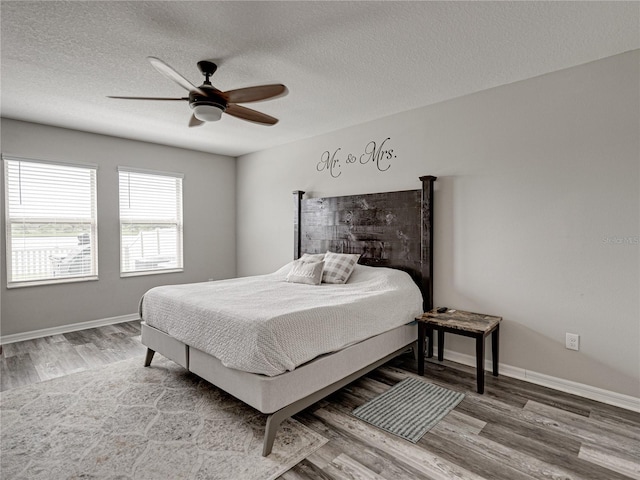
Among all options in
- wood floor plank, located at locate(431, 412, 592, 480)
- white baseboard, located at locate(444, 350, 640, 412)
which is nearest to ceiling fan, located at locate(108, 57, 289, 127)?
wood floor plank, located at locate(431, 412, 592, 480)

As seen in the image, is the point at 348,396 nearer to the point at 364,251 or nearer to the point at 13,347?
the point at 364,251

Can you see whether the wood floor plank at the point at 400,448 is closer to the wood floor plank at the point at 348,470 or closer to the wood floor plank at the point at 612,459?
the wood floor plank at the point at 348,470

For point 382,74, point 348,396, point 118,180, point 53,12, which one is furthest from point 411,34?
point 118,180

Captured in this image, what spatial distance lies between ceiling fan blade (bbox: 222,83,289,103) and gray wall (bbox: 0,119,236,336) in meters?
3.00

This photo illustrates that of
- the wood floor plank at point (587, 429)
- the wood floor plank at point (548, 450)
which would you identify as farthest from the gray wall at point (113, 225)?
the wood floor plank at point (587, 429)

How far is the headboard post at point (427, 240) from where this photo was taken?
11.2 feet

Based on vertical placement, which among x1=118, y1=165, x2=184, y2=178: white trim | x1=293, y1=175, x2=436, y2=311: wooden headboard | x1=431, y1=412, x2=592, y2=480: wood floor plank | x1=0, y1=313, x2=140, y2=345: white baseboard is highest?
x1=118, y1=165, x2=184, y2=178: white trim

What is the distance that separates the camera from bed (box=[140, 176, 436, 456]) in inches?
81.0

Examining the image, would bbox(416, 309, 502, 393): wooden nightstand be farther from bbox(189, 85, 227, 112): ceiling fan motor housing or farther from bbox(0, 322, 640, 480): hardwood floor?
bbox(189, 85, 227, 112): ceiling fan motor housing

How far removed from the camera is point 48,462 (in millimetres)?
1882

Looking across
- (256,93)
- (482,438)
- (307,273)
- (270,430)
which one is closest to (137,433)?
(270,430)

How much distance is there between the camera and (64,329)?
4.24 metres

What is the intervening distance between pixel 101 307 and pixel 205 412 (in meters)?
3.02

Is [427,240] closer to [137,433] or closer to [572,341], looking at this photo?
[572,341]
